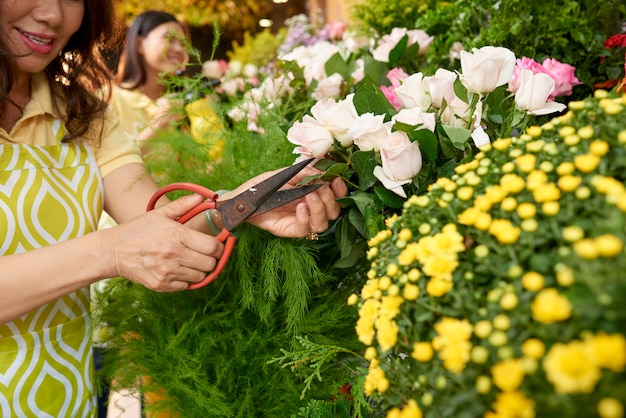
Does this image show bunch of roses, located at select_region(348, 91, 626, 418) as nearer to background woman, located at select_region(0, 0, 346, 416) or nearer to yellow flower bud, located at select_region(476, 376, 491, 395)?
yellow flower bud, located at select_region(476, 376, 491, 395)

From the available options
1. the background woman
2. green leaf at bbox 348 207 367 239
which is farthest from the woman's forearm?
green leaf at bbox 348 207 367 239

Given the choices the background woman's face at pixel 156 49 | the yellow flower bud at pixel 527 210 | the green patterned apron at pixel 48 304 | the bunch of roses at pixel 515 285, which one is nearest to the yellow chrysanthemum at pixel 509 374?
the bunch of roses at pixel 515 285

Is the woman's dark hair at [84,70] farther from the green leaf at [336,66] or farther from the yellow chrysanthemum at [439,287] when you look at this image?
the yellow chrysanthemum at [439,287]

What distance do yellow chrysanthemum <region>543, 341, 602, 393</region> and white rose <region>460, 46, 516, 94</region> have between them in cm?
40

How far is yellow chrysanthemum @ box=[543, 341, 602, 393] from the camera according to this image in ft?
0.92

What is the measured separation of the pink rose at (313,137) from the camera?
0.66 metres

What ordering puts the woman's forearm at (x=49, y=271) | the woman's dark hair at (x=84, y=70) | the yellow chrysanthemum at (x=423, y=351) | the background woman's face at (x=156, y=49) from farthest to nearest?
the background woman's face at (x=156, y=49) < the woman's dark hair at (x=84, y=70) < the woman's forearm at (x=49, y=271) < the yellow chrysanthemum at (x=423, y=351)

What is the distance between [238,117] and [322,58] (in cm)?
27

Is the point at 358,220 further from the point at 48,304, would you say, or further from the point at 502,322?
the point at 48,304

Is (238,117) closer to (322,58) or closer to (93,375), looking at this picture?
(322,58)

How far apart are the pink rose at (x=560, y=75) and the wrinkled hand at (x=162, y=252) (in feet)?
1.72

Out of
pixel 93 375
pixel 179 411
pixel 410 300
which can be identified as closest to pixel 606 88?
pixel 410 300

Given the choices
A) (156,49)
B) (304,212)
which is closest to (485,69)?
(304,212)

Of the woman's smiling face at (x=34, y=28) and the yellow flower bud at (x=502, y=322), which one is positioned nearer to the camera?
the yellow flower bud at (x=502, y=322)
